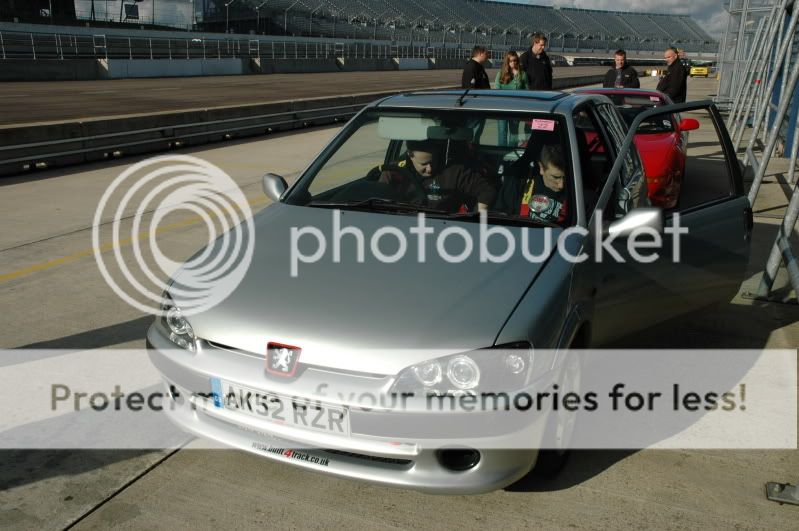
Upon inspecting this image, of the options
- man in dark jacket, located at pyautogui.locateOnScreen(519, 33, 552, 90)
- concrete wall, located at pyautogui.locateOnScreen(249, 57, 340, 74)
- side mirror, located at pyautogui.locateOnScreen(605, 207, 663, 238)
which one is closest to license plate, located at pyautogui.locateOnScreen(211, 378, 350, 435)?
side mirror, located at pyautogui.locateOnScreen(605, 207, 663, 238)

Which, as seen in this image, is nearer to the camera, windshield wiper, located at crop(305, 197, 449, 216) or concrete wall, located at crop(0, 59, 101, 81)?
windshield wiper, located at crop(305, 197, 449, 216)

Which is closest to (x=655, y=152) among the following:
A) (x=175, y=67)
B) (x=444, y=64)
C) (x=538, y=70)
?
(x=538, y=70)

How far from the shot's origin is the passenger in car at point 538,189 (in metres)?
3.85

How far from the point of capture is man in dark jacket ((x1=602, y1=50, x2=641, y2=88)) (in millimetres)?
13617

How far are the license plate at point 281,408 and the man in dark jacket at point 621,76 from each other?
477 inches

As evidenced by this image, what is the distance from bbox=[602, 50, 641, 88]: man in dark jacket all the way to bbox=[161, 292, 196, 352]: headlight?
466 inches

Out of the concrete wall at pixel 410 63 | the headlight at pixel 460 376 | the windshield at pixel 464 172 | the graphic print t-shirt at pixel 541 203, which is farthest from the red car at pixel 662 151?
the concrete wall at pixel 410 63

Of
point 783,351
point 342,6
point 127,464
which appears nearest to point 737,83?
point 783,351

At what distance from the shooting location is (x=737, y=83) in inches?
863

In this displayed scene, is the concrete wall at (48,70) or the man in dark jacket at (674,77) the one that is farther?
the concrete wall at (48,70)

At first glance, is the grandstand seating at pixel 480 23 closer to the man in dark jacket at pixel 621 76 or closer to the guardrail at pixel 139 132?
the guardrail at pixel 139 132

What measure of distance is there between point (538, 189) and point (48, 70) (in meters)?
36.8

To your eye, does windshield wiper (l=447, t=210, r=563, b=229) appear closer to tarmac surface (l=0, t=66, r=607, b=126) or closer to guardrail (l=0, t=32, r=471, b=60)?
tarmac surface (l=0, t=66, r=607, b=126)

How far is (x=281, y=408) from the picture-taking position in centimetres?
289
